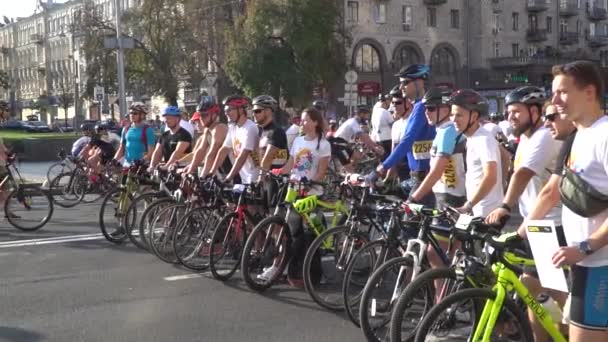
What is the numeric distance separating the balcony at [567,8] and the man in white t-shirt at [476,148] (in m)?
63.4

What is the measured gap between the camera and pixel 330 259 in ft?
20.8

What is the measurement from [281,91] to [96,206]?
1057 inches

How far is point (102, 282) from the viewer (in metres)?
7.62

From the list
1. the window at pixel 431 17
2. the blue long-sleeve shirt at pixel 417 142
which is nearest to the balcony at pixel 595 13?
the window at pixel 431 17

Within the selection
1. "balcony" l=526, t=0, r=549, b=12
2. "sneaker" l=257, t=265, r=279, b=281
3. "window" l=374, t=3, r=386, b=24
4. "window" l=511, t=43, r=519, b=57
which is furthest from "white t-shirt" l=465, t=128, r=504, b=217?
"balcony" l=526, t=0, r=549, b=12

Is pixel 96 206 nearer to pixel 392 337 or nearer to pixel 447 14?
pixel 392 337

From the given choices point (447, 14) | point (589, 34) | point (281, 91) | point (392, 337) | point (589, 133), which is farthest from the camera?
point (589, 34)

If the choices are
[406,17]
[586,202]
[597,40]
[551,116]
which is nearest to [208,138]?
[551,116]

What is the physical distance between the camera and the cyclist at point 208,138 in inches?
337

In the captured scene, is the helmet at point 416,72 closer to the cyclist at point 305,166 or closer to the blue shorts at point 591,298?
the cyclist at point 305,166

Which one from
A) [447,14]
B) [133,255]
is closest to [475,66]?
[447,14]

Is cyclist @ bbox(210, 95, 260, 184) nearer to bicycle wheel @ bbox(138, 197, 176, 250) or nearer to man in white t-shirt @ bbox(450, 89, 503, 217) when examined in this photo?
bicycle wheel @ bbox(138, 197, 176, 250)

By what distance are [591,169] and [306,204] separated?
12.4 feet

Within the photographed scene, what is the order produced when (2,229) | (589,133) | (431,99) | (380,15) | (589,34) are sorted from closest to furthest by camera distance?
(589,133), (431,99), (2,229), (380,15), (589,34)
